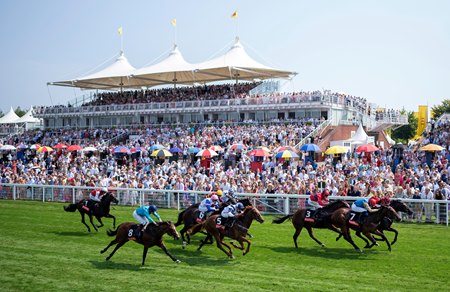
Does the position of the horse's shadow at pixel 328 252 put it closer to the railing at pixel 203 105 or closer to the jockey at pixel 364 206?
the jockey at pixel 364 206

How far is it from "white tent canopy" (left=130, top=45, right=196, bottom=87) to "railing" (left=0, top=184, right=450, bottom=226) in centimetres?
2051

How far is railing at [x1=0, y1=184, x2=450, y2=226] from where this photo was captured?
19250 mm

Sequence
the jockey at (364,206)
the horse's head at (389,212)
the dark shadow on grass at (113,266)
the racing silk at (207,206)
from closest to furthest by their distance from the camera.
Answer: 1. the dark shadow on grass at (113,266)
2. the horse's head at (389,212)
3. the jockey at (364,206)
4. the racing silk at (207,206)

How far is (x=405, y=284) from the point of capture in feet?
35.5

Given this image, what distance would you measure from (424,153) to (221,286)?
1774 centimetres

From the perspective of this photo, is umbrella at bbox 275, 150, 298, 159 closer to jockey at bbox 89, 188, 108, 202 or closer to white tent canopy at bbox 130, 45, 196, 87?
jockey at bbox 89, 188, 108, 202

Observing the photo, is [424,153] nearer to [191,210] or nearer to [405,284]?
[191,210]

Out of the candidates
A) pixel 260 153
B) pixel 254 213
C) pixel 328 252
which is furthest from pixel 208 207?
pixel 260 153

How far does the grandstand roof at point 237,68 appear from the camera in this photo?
4369 cm

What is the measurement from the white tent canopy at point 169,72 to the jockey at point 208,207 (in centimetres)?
3087

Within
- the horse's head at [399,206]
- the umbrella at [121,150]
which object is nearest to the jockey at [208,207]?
the horse's head at [399,206]

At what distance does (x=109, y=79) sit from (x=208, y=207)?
39651mm

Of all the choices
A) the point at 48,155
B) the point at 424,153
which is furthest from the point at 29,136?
the point at 424,153

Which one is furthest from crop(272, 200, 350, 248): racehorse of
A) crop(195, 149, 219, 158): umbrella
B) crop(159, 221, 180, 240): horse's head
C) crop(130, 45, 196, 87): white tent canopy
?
crop(130, 45, 196, 87): white tent canopy
